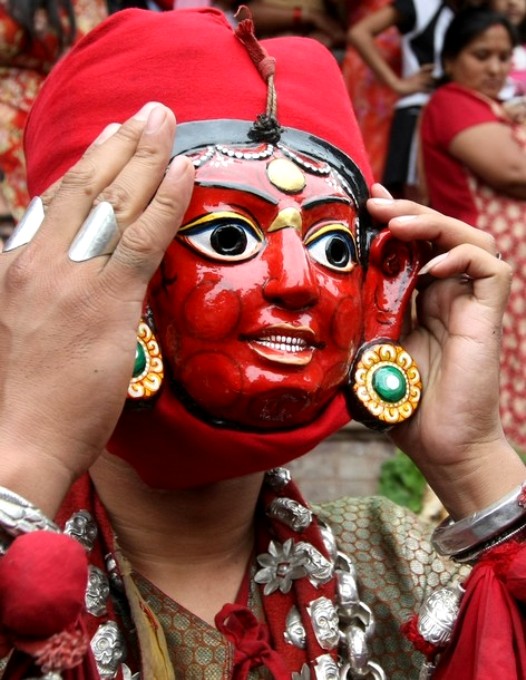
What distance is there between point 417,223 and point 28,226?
0.79 m

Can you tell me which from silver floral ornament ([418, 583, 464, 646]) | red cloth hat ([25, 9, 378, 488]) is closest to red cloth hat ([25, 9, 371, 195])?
red cloth hat ([25, 9, 378, 488])

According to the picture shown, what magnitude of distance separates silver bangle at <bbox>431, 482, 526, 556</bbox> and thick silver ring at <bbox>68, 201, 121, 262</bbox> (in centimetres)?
98

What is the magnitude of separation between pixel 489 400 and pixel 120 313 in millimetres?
925

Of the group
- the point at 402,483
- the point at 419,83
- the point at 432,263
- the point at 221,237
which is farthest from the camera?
the point at 419,83

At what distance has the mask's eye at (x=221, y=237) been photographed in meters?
2.21

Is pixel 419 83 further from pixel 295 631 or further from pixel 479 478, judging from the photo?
pixel 295 631

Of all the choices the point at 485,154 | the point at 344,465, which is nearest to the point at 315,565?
the point at 344,465

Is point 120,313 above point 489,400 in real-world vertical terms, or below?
above

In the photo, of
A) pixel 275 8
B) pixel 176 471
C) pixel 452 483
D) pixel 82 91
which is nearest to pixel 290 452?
pixel 176 471

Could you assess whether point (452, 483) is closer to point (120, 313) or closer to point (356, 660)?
point (356, 660)

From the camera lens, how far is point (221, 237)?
7.29 ft

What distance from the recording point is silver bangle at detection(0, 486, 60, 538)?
187 cm

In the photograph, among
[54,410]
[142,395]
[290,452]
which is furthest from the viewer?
[290,452]

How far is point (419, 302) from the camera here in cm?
272
